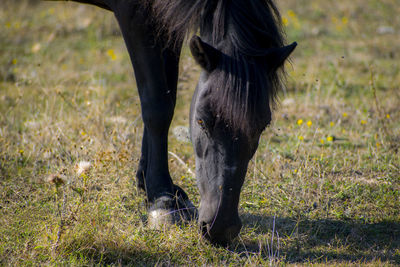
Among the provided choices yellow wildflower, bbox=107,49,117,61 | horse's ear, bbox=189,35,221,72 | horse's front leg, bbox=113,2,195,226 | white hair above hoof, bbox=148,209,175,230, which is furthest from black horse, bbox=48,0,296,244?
yellow wildflower, bbox=107,49,117,61

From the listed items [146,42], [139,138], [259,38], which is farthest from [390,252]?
[139,138]

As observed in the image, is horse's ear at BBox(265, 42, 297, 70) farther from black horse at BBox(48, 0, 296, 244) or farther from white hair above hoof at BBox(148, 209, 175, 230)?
white hair above hoof at BBox(148, 209, 175, 230)

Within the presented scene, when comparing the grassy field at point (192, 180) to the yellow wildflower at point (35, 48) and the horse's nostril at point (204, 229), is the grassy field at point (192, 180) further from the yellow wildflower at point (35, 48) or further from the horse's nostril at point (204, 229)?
the yellow wildflower at point (35, 48)

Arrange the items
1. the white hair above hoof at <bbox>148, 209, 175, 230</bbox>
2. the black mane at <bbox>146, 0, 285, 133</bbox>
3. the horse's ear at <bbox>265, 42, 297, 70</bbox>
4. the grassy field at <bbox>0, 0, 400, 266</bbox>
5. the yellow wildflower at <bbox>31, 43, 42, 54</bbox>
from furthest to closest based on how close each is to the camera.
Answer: the yellow wildflower at <bbox>31, 43, 42, 54</bbox> → the white hair above hoof at <bbox>148, 209, 175, 230</bbox> → the grassy field at <bbox>0, 0, 400, 266</bbox> → the horse's ear at <bbox>265, 42, 297, 70</bbox> → the black mane at <bbox>146, 0, 285, 133</bbox>

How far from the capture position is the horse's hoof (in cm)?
296

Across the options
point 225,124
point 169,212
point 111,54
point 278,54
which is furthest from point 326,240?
point 111,54

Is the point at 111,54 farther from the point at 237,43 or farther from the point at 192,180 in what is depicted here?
the point at 237,43

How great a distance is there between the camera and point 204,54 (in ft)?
7.67

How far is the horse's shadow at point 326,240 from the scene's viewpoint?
271 centimetres

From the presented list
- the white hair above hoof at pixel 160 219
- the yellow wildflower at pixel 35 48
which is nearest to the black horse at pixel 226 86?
the white hair above hoof at pixel 160 219

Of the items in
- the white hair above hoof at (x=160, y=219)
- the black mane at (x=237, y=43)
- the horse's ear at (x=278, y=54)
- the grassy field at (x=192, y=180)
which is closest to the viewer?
the black mane at (x=237, y=43)

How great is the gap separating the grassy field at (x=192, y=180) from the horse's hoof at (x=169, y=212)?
9 cm

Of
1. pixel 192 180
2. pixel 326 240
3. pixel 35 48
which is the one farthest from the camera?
pixel 35 48

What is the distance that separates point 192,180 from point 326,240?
133 cm
